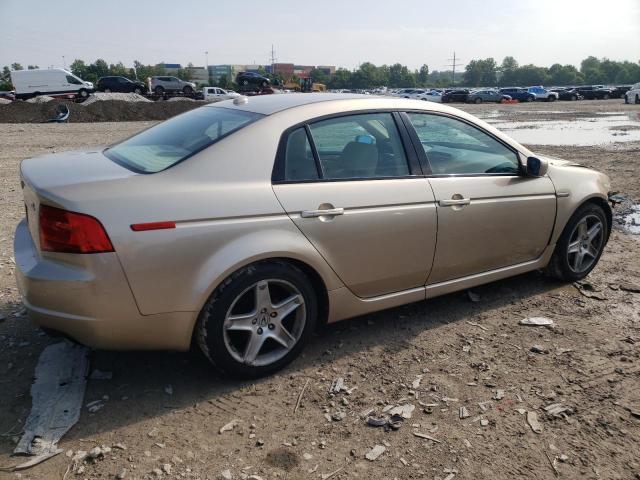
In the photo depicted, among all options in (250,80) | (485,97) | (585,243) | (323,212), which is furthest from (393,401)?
(250,80)

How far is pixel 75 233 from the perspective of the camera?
2.65 metres

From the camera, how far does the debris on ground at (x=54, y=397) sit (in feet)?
8.76

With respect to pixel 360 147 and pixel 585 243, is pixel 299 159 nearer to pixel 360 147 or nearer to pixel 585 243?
pixel 360 147

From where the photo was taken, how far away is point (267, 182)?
3.12m

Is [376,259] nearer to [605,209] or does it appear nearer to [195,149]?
A: [195,149]

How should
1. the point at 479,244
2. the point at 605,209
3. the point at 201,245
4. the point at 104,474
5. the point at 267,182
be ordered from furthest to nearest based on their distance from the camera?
1. the point at 605,209
2. the point at 479,244
3. the point at 267,182
4. the point at 201,245
5. the point at 104,474

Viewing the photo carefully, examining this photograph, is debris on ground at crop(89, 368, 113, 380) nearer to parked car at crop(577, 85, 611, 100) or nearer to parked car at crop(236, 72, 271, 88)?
parked car at crop(236, 72, 271, 88)

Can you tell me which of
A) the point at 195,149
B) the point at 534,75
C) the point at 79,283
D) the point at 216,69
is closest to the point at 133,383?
the point at 79,283

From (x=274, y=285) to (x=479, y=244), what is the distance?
65.3 inches

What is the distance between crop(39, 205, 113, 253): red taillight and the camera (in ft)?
8.66

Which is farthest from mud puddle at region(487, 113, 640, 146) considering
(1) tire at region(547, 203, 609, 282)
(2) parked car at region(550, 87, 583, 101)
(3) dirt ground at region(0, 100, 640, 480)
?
(2) parked car at region(550, 87, 583, 101)

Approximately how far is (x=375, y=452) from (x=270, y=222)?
4.42 feet

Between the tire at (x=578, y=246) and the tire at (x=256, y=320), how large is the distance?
8.12 feet

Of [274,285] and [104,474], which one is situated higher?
[274,285]
